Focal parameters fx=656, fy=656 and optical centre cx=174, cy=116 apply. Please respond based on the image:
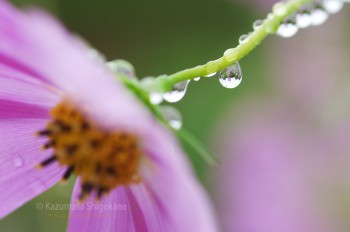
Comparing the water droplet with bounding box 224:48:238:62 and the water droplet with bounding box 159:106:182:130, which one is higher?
the water droplet with bounding box 224:48:238:62

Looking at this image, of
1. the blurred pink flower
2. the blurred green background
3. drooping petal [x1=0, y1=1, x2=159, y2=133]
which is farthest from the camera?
the blurred green background

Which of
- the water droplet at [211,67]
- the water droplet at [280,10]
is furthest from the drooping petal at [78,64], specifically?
the water droplet at [280,10]

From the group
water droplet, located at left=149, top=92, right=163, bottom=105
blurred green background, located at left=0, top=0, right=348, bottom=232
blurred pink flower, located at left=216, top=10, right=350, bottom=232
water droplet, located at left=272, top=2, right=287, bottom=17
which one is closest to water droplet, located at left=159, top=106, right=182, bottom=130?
water droplet, located at left=149, top=92, right=163, bottom=105

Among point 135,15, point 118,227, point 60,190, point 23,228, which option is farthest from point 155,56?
point 118,227

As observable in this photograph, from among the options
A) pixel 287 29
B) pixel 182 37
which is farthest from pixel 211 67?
pixel 182 37

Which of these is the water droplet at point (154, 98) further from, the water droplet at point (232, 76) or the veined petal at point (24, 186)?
the veined petal at point (24, 186)

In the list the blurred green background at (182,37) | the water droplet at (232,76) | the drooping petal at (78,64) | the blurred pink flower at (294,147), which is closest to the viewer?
the drooping petal at (78,64)

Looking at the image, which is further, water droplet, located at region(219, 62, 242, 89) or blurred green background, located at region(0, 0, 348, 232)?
blurred green background, located at region(0, 0, 348, 232)

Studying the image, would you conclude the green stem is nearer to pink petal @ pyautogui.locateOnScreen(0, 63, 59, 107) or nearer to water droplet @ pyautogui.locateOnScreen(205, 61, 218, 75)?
water droplet @ pyautogui.locateOnScreen(205, 61, 218, 75)
